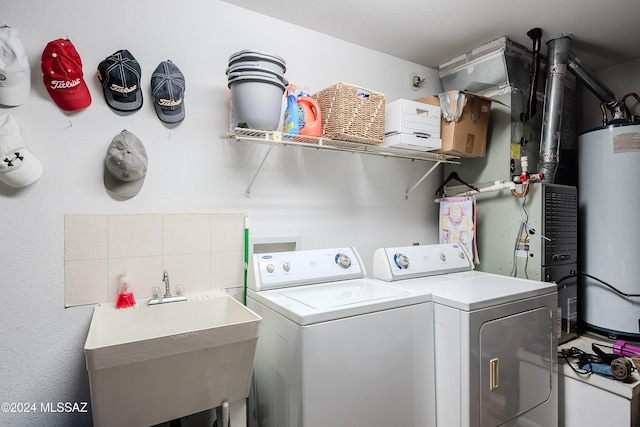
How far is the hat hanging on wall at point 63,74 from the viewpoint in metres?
1.47

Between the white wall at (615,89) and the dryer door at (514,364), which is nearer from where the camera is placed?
the dryer door at (514,364)

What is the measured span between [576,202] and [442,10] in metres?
1.63

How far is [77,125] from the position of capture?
1.60 meters

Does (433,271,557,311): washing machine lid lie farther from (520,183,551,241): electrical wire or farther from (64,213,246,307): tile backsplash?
(64,213,246,307): tile backsplash

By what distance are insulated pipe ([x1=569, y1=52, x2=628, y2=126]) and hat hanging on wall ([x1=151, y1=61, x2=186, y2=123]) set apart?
8.53 ft

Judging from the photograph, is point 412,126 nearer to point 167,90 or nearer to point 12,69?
point 167,90

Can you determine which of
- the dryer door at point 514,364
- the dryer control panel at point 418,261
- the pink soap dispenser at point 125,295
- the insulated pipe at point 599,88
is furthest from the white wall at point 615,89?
the pink soap dispenser at point 125,295

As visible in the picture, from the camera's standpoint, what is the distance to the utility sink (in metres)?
1.12

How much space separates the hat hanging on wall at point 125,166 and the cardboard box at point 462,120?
1.82 m

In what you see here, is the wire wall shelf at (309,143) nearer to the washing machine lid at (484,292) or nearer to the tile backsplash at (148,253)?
the tile backsplash at (148,253)

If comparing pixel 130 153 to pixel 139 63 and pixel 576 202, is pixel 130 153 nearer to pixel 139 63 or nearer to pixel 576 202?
pixel 139 63

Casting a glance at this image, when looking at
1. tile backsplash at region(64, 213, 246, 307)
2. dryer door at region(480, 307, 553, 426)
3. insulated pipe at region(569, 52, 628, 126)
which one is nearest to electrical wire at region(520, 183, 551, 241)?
dryer door at region(480, 307, 553, 426)

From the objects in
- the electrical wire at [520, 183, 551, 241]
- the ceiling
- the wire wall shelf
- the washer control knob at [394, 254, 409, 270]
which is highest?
the ceiling

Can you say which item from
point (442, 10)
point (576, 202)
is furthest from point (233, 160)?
point (576, 202)
